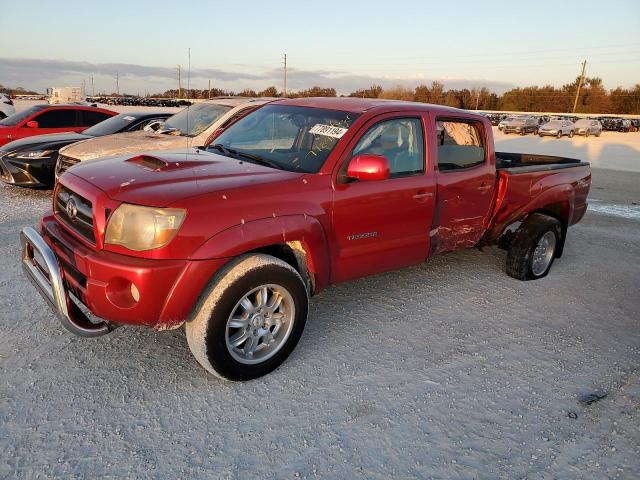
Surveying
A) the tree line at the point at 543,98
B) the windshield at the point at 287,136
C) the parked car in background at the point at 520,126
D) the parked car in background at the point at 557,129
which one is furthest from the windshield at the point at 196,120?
the tree line at the point at 543,98

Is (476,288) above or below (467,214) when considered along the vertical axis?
below

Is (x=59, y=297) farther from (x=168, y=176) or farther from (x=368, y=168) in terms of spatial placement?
(x=368, y=168)

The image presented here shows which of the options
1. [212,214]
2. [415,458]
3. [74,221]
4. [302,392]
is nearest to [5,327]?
[74,221]

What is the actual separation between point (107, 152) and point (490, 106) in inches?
3951

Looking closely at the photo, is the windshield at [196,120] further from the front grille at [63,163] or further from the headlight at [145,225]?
the headlight at [145,225]

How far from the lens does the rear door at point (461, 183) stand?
4312 mm

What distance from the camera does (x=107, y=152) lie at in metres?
7.19

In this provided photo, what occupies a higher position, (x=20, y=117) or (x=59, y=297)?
(x=20, y=117)

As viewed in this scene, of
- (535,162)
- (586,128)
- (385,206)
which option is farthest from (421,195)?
(586,128)

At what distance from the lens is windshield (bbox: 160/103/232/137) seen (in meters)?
7.82

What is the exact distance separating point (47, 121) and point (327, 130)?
8.63 meters

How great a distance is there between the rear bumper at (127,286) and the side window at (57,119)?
8368mm

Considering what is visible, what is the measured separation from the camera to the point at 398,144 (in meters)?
4.03

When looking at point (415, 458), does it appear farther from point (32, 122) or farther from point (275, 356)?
point (32, 122)
